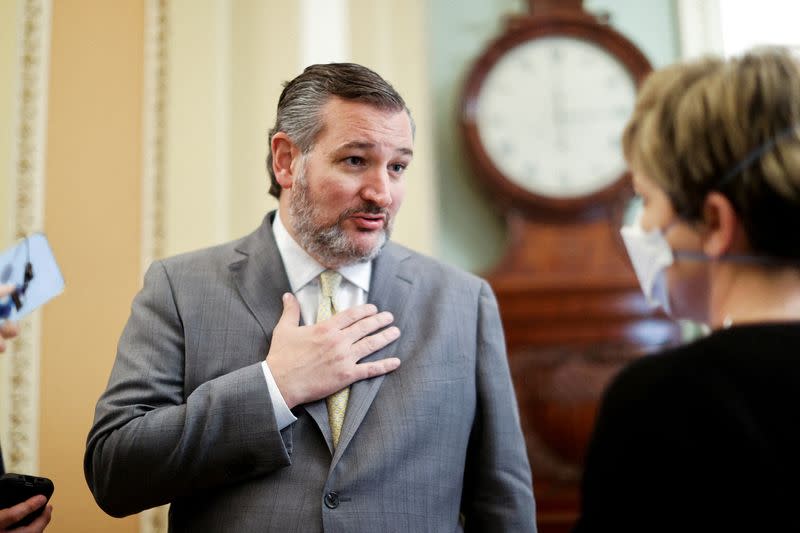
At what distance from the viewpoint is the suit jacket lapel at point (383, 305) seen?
4.20 feet

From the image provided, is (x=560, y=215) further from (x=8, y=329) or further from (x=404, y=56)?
(x=8, y=329)

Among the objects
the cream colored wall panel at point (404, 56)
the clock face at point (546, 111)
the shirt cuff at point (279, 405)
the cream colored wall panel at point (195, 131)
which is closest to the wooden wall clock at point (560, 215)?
the clock face at point (546, 111)

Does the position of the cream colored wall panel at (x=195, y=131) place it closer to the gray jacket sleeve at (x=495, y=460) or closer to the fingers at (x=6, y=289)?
the fingers at (x=6, y=289)

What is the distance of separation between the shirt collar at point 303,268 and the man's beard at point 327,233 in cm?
2

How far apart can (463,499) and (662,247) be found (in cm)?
72

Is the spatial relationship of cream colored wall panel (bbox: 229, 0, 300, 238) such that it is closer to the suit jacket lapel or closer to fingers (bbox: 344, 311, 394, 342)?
the suit jacket lapel

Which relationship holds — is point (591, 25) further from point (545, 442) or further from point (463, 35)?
point (545, 442)

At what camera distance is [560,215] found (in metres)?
2.55

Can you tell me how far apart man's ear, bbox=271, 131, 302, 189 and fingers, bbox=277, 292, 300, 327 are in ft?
0.80

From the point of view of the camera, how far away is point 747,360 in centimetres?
75

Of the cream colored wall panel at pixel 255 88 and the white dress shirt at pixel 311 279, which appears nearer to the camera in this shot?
the white dress shirt at pixel 311 279

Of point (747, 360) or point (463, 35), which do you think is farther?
point (463, 35)

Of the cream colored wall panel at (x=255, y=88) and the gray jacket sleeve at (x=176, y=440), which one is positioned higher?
the cream colored wall panel at (x=255, y=88)

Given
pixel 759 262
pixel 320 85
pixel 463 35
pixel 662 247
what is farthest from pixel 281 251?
pixel 463 35
